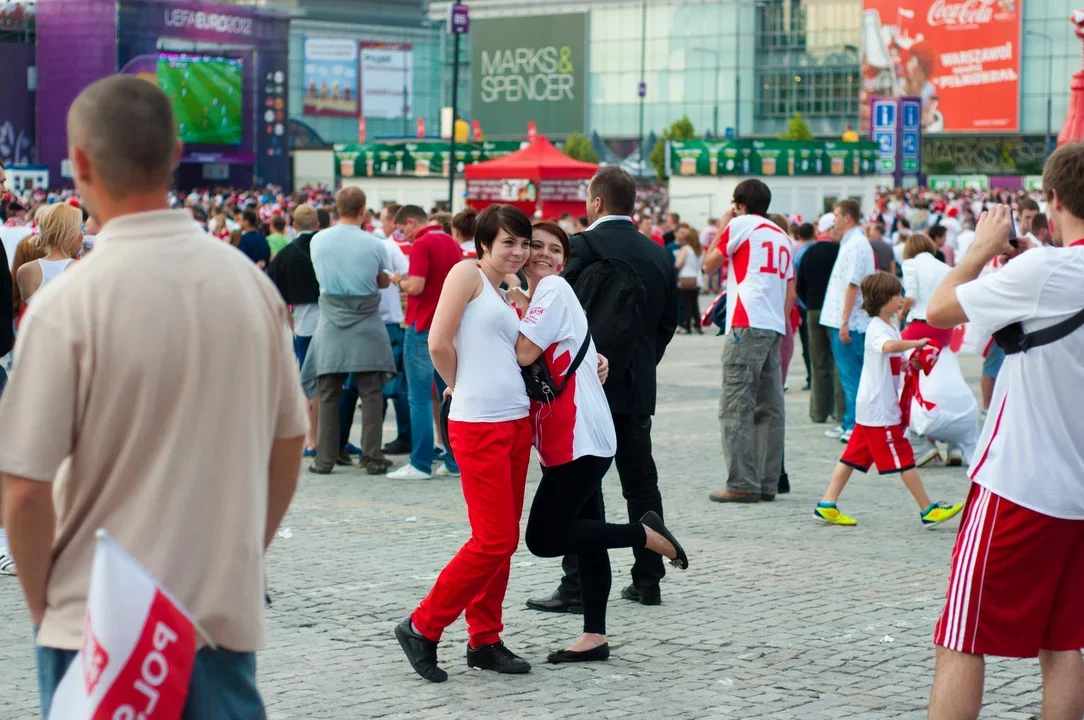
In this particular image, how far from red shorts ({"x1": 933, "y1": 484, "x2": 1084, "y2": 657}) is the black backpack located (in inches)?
104

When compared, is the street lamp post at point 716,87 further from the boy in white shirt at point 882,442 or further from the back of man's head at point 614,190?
the back of man's head at point 614,190

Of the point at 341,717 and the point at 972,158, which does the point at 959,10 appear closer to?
the point at 972,158

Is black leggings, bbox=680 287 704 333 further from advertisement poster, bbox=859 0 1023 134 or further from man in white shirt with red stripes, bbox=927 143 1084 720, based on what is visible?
advertisement poster, bbox=859 0 1023 134

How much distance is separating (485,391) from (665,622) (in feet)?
5.15

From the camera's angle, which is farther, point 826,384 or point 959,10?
point 959,10

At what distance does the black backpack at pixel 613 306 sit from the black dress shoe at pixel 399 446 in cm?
532

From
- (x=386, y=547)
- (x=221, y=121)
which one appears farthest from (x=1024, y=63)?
(x=386, y=547)

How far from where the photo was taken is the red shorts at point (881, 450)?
870 cm

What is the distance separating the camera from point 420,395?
410 inches

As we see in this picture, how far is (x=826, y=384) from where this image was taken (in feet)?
44.1

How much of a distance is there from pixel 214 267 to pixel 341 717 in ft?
8.73

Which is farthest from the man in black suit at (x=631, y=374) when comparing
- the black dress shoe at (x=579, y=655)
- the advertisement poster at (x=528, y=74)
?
the advertisement poster at (x=528, y=74)

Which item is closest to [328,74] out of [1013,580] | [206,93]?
[206,93]

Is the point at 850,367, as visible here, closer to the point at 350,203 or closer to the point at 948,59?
the point at 350,203
